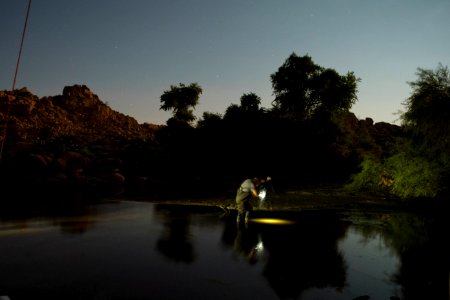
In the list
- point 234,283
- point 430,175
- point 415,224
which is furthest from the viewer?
point 430,175

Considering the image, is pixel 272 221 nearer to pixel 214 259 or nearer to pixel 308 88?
pixel 214 259

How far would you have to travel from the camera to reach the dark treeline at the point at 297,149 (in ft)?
66.3

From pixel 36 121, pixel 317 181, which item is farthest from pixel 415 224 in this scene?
pixel 36 121

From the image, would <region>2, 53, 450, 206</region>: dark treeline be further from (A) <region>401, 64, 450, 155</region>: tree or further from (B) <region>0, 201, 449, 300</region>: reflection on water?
(B) <region>0, 201, 449, 300</region>: reflection on water

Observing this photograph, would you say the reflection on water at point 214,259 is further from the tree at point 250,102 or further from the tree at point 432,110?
the tree at point 250,102

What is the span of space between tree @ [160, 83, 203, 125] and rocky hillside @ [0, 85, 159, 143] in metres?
8.99

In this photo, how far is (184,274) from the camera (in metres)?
6.67

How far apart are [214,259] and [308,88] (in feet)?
134

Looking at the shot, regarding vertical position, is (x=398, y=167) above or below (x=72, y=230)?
above

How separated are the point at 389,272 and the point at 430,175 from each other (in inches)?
585

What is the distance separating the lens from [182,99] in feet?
187

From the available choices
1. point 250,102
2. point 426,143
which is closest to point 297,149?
point 250,102

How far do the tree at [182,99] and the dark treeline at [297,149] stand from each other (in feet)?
19.2

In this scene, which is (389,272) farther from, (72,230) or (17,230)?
(17,230)
